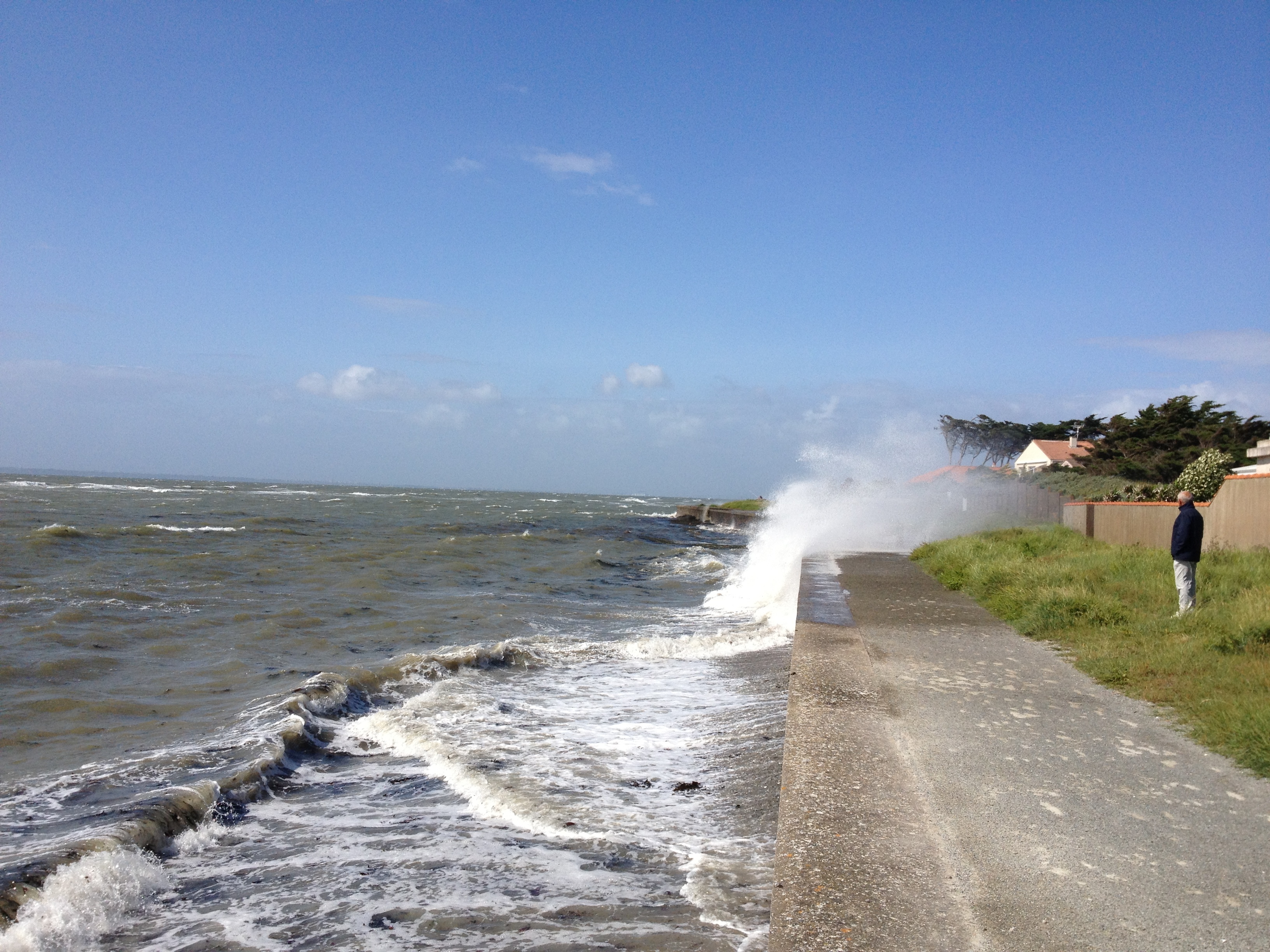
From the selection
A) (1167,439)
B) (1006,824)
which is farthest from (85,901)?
(1167,439)

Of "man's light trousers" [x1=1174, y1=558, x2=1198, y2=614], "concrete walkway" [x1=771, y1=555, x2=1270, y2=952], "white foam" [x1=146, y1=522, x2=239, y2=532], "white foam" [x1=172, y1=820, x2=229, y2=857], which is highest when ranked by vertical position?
"man's light trousers" [x1=1174, y1=558, x2=1198, y2=614]

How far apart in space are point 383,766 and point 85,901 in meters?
2.31

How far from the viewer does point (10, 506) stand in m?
35.8

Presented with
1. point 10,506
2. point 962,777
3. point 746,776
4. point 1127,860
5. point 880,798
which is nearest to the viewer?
point 1127,860

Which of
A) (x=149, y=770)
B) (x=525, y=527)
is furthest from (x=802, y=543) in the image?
(x=525, y=527)

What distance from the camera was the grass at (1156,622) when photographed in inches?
193

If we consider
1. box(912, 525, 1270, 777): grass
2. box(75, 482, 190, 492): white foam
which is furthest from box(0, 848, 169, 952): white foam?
box(75, 482, 190, 492): white foam

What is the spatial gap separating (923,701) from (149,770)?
5.04 metres

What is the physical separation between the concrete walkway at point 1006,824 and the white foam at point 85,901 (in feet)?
9.91

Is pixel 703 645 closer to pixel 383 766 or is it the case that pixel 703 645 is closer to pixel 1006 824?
pixel 383 766

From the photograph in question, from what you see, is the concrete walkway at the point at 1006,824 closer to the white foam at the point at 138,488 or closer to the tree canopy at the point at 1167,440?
the tree canopy at the point at 1167,440

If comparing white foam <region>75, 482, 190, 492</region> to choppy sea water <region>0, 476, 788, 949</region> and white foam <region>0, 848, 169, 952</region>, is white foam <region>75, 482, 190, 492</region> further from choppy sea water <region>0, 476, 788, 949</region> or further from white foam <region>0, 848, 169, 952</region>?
white foam <region>0, 848, 169, 952</region>

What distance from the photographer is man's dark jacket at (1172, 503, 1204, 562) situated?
7715mm

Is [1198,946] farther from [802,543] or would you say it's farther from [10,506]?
[10,506]
